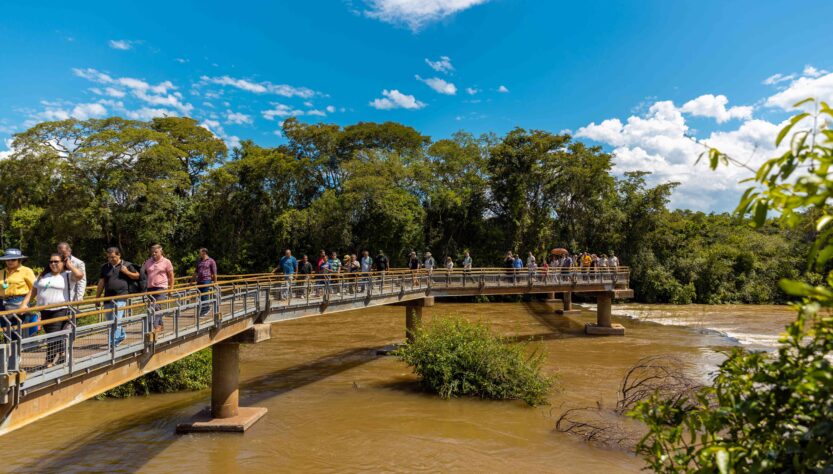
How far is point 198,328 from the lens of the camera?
35.6 feet

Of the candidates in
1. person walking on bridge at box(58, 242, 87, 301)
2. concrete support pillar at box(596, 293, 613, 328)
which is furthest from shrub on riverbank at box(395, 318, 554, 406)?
concrete support pillar at box(596, 293, 613, 328)

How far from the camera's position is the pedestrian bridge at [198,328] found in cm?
658

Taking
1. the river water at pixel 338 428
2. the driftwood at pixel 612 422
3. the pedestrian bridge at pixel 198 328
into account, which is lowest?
the river water at pixel 338 428

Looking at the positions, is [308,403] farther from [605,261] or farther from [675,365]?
[605,261]

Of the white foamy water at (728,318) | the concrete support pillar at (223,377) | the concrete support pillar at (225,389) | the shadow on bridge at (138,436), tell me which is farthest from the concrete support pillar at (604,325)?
the concrete support pillar at (223,377)

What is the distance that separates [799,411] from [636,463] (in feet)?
32.3

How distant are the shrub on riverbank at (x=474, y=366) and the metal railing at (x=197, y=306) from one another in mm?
3951

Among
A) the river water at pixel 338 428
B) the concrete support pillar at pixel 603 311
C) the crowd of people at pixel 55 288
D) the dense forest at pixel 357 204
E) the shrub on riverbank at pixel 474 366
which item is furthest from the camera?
the dense forest at pixel 357 204

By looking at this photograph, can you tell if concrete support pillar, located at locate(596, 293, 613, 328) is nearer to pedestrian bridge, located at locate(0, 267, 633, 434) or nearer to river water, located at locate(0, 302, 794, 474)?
pedestrian bridge, located at locate(0, 267, 633, 434)

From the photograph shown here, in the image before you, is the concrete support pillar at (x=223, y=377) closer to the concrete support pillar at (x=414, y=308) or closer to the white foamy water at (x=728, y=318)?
the concrete support pillar at (x=414, y=308)

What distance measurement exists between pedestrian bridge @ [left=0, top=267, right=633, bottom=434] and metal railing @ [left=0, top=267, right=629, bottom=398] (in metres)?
0.02

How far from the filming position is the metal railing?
687cm

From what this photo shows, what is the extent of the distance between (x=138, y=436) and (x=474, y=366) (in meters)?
9.43

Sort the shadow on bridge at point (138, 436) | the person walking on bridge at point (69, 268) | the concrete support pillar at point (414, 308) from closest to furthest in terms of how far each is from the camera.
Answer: the person walking on bridge at point (69, 268), the shadow on bridge at point (138, 436), the concrete support pillar at point (414, 308)
